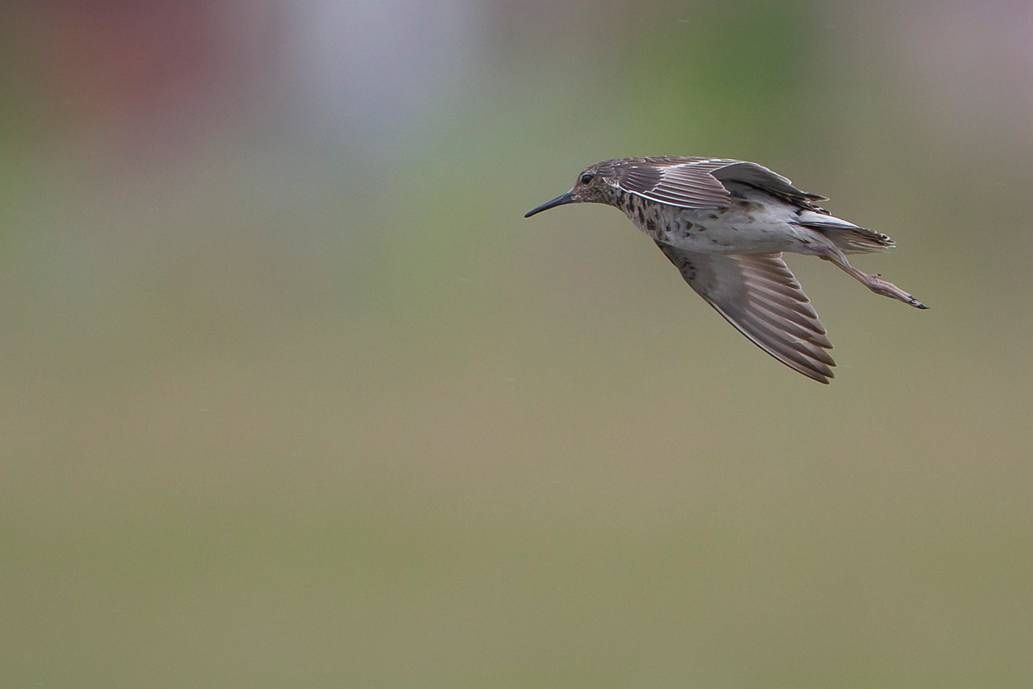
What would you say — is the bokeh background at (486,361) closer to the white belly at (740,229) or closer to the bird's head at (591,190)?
the bird's head at (591,190)

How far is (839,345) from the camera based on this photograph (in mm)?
22906

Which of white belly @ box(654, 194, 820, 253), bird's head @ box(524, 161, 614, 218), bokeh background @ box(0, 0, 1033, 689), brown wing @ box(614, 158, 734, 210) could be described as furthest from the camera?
bokeh background @ box(0, 0, 1033, 689)

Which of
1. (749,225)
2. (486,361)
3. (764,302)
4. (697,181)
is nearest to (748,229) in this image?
(749,225)

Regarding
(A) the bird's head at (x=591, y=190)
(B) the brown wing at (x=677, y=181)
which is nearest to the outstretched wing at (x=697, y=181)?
(B) the brown wing at (x=677, y=181)

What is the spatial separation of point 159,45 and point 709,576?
1366 cm

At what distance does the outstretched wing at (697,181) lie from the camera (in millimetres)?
6203

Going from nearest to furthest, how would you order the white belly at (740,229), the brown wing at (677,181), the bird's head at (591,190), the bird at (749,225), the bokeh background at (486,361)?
the brown wing at (677,181)
the bird at (749,225)
the white belly at (740,229)
the bird's head at (591,190)
the bokeh background at (486,361)

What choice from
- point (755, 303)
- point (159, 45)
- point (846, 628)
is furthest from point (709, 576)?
point (159, 45)

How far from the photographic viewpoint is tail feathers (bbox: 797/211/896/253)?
6430 mm

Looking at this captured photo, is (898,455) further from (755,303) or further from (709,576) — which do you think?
(755,303)

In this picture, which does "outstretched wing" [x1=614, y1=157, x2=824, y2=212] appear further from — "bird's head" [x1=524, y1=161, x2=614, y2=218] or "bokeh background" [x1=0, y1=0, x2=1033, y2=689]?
"bokeh background" [x1=0, y1=0, x2=1033, y2=689]

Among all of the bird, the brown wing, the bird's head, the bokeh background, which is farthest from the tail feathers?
the bokeh background

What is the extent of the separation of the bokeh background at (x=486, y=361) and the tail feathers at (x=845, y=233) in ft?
24.1

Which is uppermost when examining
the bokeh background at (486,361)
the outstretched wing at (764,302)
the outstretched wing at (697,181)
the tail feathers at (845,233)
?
the outstretched wing at (697,181)
